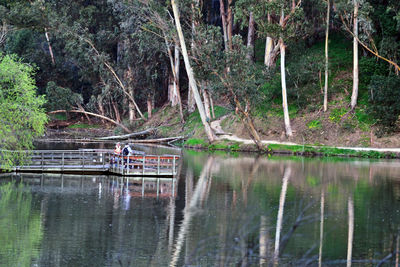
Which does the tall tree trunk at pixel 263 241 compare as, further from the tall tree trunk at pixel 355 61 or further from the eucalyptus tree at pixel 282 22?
the tall tree trunk at pixel 355 61

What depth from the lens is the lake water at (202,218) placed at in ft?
48.4

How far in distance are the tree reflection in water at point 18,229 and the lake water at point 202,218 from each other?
0.03 m

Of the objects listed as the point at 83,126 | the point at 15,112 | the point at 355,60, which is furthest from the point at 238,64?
the point at 83,126

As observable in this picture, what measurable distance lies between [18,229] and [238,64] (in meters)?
30.6

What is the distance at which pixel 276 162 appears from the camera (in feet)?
127

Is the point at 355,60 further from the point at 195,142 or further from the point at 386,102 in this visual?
the point at 195,142

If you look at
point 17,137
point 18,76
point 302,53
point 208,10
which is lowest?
point 17,137

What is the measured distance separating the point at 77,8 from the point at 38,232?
5357 cm

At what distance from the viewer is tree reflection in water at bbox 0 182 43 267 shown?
14.4 meters

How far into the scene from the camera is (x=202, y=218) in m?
19.8

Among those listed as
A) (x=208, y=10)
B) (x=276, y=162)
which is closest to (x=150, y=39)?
(x=208, y=10)

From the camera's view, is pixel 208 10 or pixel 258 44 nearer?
pixel 208 10

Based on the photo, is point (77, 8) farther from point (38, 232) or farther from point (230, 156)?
point (38, 232)

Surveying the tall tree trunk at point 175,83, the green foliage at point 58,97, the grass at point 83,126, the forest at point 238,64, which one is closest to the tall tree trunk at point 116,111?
the forest at point 238,64
